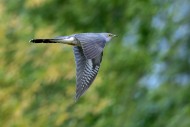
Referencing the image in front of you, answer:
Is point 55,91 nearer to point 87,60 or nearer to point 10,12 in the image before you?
point 10,12

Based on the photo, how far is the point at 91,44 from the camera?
29.1ft

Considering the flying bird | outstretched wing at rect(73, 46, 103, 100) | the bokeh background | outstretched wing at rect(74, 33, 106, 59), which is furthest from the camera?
the bokeh background

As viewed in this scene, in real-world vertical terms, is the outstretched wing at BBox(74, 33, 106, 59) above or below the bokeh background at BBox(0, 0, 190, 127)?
below

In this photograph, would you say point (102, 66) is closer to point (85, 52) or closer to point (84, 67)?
point (84, 67)

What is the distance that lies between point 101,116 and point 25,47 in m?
1.36

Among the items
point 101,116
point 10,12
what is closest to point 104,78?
point 101,116

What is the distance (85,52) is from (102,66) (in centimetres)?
563

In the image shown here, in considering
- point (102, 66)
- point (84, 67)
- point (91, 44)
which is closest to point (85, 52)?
point (91, 44)

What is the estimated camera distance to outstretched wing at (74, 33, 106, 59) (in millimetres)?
8673

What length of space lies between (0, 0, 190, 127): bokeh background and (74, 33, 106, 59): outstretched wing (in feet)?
13.0

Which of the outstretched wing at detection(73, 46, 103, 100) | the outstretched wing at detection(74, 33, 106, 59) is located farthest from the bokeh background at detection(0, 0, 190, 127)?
the outstretched wing at detection(74, 33, 106, 59)

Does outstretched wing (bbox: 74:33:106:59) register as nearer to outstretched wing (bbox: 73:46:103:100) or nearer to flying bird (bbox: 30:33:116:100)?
flying bird (bbox: 30:33:116:100)

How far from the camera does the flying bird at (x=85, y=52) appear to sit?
882 cm

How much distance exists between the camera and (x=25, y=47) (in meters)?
13.5
